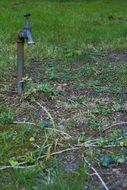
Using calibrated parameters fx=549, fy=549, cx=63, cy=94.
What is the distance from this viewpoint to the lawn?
3158 millimetres

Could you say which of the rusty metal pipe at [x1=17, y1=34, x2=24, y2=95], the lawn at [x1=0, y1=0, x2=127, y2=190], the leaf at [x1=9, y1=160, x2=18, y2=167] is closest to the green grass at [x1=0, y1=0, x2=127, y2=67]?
the lawn at [x1=0, y1=0, x2=127, y2=190]

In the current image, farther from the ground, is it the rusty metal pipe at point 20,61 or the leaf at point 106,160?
the rusty metal pipe at point 20,61

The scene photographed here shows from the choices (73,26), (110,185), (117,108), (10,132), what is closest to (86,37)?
(73,26)

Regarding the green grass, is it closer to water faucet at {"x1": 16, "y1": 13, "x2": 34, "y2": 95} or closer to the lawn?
the lawn

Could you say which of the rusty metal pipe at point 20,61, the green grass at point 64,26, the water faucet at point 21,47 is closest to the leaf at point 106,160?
the water faucet at point 21,47

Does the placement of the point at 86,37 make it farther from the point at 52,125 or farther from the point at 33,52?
the point at 52,125

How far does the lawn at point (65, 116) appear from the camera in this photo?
3158 mm

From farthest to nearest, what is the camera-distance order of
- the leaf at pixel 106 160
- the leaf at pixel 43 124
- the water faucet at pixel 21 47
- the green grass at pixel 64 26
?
the green grass at pixel 64 26 → the water faucet at pixel 21 47 → the leaf at pixel 43 124 → the leaf at pixel 106 160

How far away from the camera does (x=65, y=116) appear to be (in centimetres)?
410

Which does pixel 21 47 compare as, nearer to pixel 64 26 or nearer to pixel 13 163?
pixel 13 163

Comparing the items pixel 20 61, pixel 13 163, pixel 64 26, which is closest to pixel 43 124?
pixel 13 163

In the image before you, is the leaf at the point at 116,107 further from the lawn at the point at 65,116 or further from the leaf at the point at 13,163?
the leaf at the point at 13,163

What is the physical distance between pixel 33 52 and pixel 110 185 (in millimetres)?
3610

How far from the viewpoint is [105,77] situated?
209 inches
